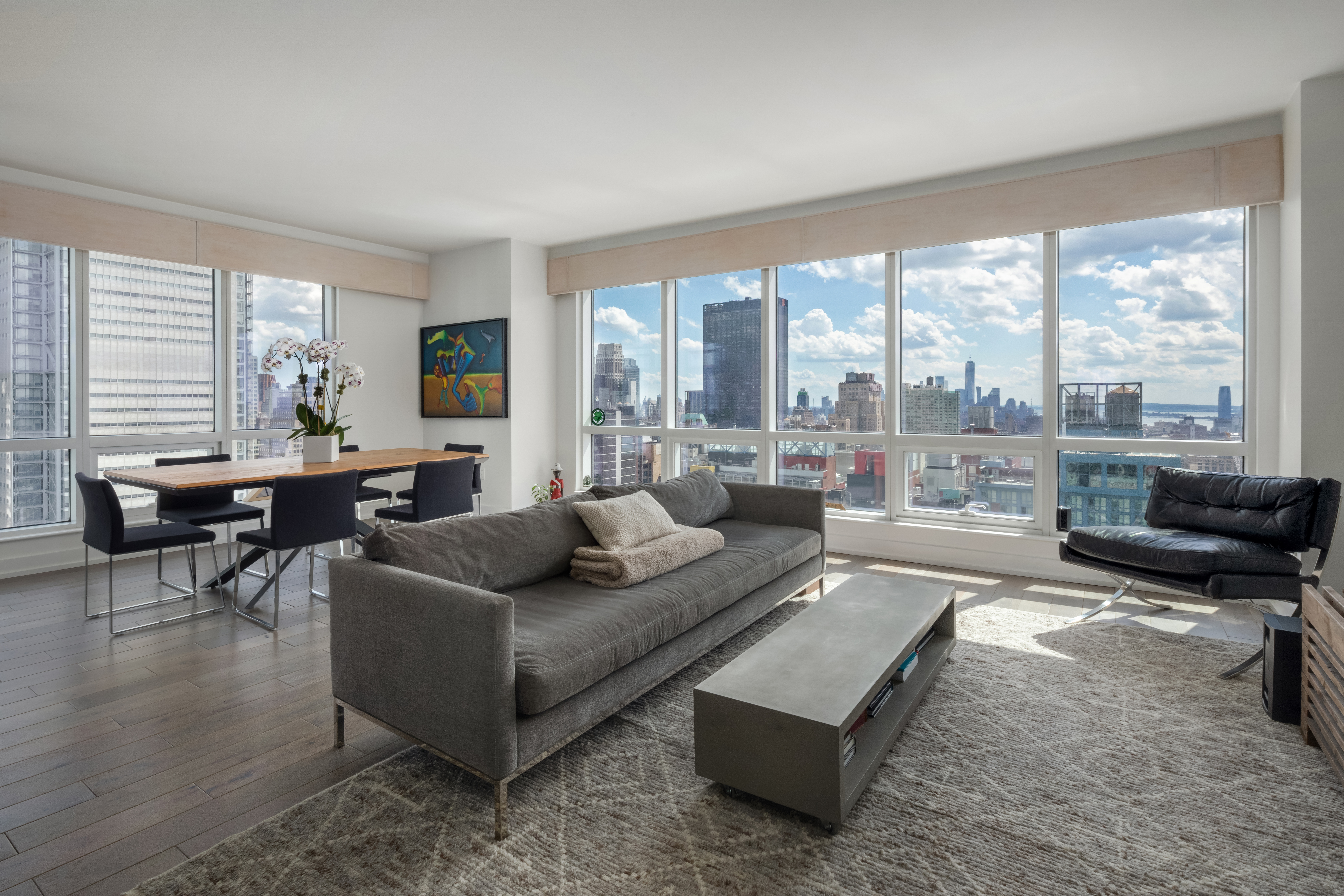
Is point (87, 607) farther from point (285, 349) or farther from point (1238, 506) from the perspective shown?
point (1238, 506)

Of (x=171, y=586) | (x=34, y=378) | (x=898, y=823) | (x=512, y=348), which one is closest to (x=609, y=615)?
(x=898, y=823)

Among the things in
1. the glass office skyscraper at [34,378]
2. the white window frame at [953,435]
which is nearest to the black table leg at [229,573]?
the glass office skyscraper at [34,378]

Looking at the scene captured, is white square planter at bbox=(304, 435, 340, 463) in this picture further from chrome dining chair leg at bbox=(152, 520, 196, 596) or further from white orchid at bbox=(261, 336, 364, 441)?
chrome dining chair leg at bbox=(152, 520, 196, 596)

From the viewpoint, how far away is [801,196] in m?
4.99

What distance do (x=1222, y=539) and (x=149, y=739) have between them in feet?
14.9

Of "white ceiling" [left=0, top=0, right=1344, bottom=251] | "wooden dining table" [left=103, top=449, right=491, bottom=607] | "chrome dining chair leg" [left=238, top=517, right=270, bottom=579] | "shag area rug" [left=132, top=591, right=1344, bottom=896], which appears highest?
"white ceiling" [left=0, top=0, right=1344, bottom=251]

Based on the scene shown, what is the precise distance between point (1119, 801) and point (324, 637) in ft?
10.8

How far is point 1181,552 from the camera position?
301 centimetres

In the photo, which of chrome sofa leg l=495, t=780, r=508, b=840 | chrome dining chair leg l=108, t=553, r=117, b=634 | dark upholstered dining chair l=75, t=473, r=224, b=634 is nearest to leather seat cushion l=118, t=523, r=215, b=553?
dark upholstered dining chair l=75, t=473, r=224, b=634

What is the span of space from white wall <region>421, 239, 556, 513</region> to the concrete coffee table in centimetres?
439

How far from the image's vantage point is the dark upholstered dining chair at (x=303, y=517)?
3.43m

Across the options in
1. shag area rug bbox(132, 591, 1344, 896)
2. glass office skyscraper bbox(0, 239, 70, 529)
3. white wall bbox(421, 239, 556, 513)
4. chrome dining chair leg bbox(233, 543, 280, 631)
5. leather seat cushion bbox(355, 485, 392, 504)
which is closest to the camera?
shag area rug bbox(132, 591, 1344, 896)

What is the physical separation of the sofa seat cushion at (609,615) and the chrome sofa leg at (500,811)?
18 cm

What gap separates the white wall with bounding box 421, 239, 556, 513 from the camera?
20.6ft
